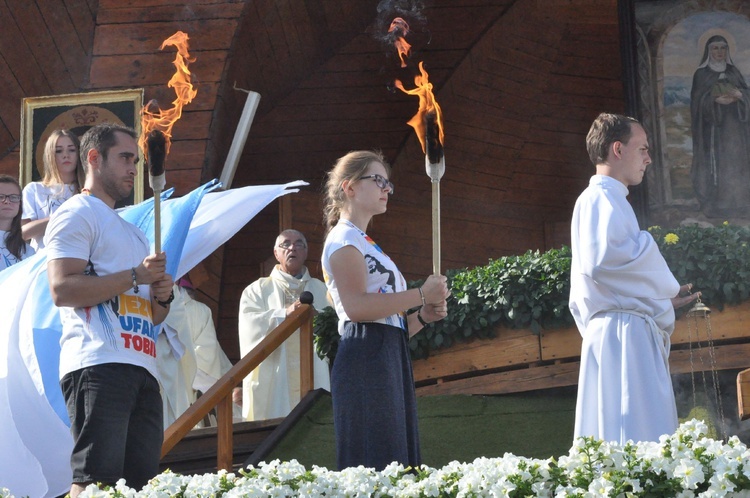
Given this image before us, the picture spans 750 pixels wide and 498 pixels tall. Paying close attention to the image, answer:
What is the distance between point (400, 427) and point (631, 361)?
104cm

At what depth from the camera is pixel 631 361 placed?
5.16m

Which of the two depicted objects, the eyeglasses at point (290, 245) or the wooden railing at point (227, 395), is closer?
the wooden railing at point (227, 395)

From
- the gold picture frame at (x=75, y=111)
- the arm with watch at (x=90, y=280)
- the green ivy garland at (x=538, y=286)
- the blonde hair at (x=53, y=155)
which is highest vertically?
the gold picture frame at (x=75, y=111)

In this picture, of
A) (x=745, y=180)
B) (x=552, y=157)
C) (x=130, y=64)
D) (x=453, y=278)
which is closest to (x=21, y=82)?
(x=130, y=64)

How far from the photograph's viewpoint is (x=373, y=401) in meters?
4.70

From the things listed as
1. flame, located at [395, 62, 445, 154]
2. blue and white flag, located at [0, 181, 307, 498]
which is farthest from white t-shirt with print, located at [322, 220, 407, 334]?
blue and white flag, located at [0, 181, 307, 498]

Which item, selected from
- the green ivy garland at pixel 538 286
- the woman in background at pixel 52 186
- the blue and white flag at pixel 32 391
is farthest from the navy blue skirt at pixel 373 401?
the green ivy garland at pixel 538 286

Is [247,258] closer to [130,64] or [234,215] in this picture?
[130,64]

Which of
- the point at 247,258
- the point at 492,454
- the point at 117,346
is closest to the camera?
the point at 117,346

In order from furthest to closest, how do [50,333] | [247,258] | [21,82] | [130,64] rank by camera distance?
[247,258]
[21,82]
[130,64]
[50,333]

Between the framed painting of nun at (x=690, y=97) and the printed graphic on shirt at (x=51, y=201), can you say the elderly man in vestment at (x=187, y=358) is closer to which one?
the printed graphic on shirt at (x=51, y=201)

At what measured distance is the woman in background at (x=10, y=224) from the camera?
6.84 m

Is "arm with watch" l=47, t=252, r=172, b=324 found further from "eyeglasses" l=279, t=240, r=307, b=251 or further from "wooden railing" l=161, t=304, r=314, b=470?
"eyeglasses" l=279, t=240, r=307, b=251

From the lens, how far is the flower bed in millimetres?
Answer: 3355
